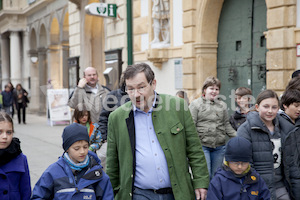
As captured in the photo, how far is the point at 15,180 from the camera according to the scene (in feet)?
12.4

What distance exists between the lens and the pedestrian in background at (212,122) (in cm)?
649

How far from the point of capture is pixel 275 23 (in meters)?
9.16

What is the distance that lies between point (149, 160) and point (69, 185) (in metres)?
0.62

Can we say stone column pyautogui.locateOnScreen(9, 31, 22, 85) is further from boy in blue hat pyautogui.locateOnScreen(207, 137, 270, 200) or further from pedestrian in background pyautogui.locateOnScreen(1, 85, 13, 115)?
boy in blue hat pyautogui.locateOnScreen(207, 137, 270, 200)

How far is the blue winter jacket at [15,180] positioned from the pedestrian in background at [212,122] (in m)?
3.19

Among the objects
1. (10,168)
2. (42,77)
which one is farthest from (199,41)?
(42,77)

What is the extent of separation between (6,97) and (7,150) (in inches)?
645

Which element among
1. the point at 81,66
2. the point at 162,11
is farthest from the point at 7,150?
the point at 81,66

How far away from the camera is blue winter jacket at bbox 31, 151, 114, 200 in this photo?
134 inches

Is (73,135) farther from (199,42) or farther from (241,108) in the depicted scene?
(199,42)

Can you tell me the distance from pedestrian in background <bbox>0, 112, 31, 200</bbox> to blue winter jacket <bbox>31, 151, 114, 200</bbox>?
0.41 m

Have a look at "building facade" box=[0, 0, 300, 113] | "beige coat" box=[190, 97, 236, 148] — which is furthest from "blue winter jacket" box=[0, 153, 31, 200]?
"building facade" box=[0, 0, 300, 113]

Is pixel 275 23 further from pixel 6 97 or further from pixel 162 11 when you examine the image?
pixel 6 97

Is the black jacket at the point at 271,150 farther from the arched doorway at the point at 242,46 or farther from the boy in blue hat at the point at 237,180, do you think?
the arched doorway at the point at 242,46
